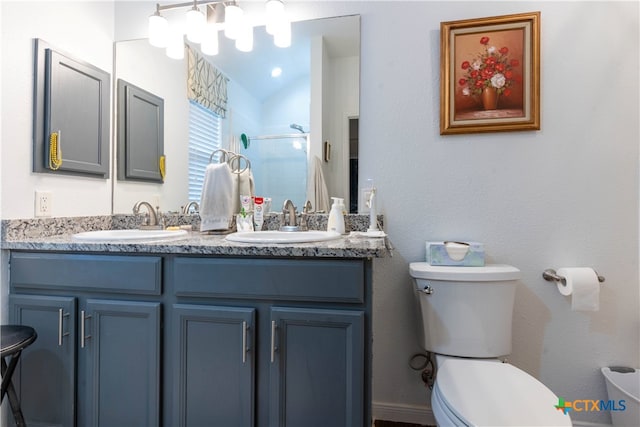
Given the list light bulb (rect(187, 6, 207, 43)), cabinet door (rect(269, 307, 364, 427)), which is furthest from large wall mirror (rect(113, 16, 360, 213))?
cabinet door (rect(269, 307, 364, 427))

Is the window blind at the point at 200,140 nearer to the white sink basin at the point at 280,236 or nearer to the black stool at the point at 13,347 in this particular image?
the white sink basin at the point at 280,236

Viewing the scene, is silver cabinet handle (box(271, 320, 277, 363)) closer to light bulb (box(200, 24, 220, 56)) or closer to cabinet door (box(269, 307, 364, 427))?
cabinet door (box(269, 307, 364, 427))

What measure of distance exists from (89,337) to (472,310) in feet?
4.51

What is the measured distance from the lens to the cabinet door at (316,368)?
104 cm

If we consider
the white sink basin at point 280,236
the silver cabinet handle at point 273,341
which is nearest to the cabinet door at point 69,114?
the white sink basin at point 280,236

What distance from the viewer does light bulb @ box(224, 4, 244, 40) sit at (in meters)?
1.65

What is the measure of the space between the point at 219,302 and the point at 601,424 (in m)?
1.65

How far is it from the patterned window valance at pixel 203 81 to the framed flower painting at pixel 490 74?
1086 millimetres

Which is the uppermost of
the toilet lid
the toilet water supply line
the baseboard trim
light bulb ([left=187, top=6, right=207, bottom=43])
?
light bulb ([left=187, top=6, right=207, bottom=43])

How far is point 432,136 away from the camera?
1.56 m

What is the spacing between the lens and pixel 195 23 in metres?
1.67

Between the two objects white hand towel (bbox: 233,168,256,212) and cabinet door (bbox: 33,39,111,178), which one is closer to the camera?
cabinet door (bbox: 33,39,111,178)

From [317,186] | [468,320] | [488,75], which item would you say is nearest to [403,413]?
[468,320]

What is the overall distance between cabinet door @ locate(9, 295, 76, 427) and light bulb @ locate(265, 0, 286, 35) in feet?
4.68
